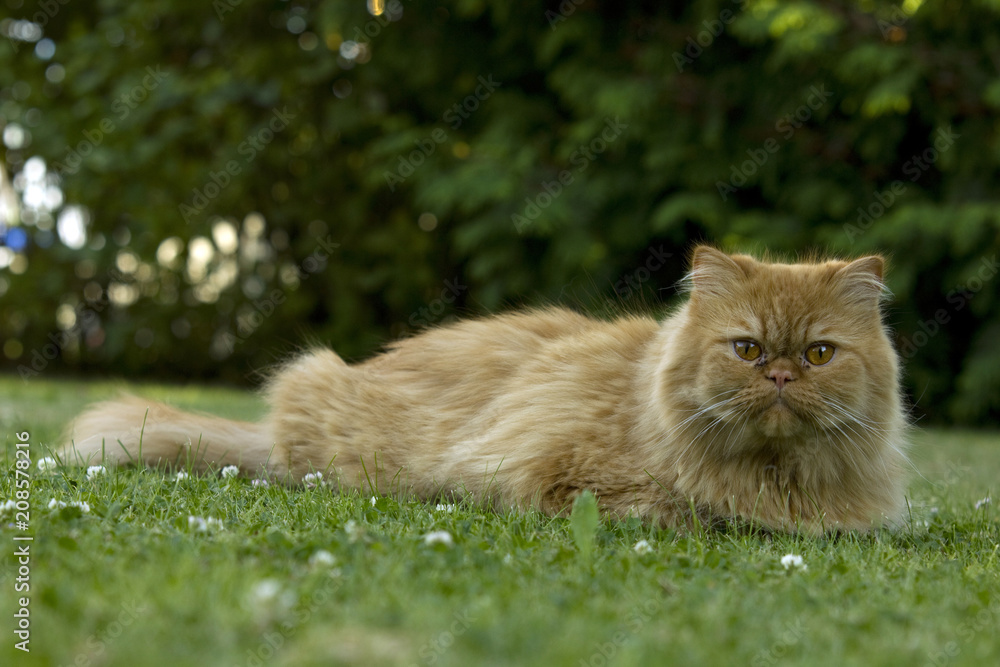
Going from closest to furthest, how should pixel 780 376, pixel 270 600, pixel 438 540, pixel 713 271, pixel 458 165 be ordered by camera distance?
1. pixel 270 600
2. pixel 438 540
3. pixel 780 376
4. pixel 713 271
5. pixel 458 165

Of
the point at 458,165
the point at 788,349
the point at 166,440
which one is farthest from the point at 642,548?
the point at 458,165

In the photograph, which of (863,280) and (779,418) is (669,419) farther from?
(863,280)

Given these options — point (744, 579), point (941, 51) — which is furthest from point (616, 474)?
point (941, 51)

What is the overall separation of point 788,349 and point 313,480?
1710 millimetres

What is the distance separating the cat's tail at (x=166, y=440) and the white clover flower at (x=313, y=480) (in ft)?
0.76

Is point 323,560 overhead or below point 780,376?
below

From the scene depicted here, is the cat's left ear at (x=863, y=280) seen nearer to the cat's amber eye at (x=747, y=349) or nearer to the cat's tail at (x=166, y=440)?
the cat's amber eye at (x=747, y=349)

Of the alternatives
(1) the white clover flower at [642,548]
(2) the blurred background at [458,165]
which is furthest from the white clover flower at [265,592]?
(2) the blurred background at [458,165]

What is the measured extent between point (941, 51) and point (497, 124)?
373 cm

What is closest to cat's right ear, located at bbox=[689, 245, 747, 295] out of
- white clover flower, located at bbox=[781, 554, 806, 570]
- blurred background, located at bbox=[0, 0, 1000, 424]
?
white clover flower, located at bbox=[781, 554, 806, 570]

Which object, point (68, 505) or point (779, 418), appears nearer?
point (68, 505)

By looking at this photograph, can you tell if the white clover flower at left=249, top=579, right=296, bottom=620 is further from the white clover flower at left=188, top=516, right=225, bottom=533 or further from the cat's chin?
the cat's chin

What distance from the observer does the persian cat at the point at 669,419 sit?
2.59m

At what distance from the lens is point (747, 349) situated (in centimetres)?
262
